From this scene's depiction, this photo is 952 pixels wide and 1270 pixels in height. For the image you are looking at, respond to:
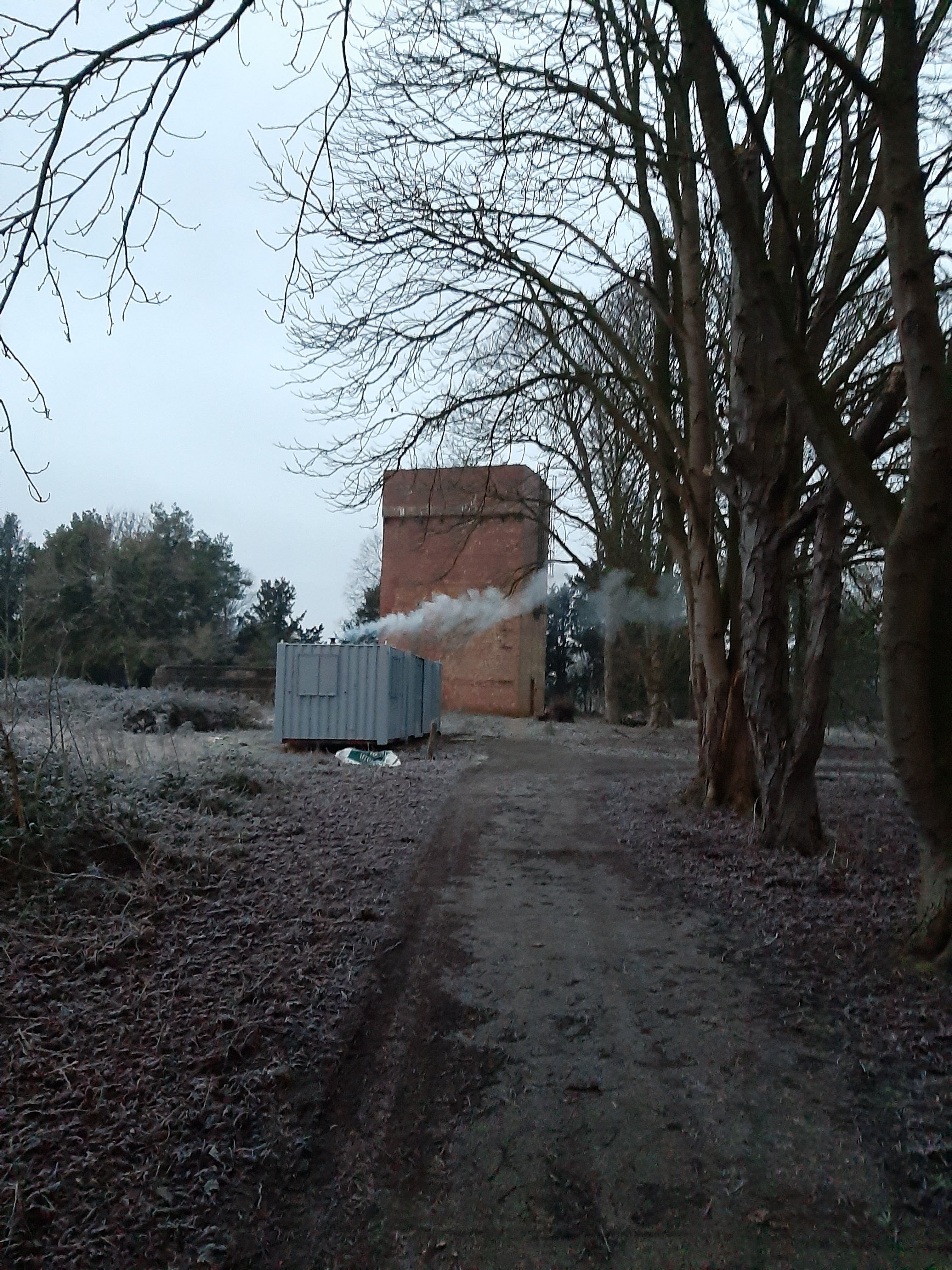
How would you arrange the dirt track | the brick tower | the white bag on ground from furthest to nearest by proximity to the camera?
1. the brick tower
2. the white bag on ground
3. the dirt track

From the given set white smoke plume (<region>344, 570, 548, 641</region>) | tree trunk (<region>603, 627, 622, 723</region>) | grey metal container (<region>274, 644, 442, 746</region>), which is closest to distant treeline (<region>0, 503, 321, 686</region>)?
white smoke plume (<region>344, 570, 548, 641</region>)

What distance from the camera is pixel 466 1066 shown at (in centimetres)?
359

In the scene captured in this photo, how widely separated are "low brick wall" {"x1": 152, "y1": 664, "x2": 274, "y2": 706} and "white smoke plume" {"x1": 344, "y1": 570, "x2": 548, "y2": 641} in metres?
3.73

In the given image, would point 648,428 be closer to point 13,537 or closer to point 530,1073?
point 530,1073

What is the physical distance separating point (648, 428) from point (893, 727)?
831cm

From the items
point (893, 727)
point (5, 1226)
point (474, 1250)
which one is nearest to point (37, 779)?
point (5, 1226)

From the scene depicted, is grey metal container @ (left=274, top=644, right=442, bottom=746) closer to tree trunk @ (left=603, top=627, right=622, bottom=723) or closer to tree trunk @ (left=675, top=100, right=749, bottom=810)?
tree trunk @ (left=675, top=100, right=749, bottom=810)

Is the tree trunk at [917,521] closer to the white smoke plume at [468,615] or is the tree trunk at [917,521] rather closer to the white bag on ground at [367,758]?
the white bag on ground at [367,758]

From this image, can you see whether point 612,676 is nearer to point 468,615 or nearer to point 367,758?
point 468,615

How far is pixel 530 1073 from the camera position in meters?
3.52

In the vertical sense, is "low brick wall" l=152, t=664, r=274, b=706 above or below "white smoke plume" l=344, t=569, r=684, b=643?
below

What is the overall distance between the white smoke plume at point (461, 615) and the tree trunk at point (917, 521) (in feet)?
87.1

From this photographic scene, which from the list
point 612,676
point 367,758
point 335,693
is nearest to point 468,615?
point 612,676

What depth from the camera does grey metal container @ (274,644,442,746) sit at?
1667 cm
